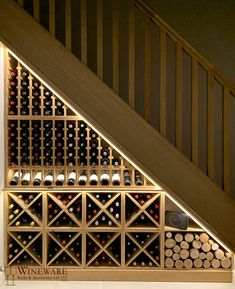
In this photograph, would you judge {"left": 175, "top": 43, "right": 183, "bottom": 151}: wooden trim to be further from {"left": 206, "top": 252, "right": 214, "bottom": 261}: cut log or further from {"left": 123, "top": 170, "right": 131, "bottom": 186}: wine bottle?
{"left": 206, "top": 252, "right": 214, "bottom": 261}: cut log

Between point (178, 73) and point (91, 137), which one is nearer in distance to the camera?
point (178, 73)

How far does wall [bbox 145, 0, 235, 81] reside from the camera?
13.9ft

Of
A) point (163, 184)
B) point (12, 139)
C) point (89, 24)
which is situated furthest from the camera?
point (89, 24)

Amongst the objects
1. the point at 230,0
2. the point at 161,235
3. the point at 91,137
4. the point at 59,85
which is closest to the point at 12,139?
the point at 91,137

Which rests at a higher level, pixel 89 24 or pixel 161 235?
pixel 89 24

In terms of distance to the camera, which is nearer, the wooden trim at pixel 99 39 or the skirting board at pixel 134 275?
the wooden trim at pixel 99 39

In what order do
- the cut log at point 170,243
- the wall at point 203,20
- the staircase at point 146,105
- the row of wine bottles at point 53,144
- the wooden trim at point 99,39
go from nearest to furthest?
1. the staircase at point 146,105
2. the wooden trim at point 99,39
3. the row of wine bottles at point 53,144
4. the cut log at point 170,243
5. the wall at point 203,20

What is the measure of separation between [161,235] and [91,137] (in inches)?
44.8

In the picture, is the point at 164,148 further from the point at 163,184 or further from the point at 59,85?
the point at 59,85

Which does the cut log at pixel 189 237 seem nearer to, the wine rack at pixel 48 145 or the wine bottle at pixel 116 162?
the wine rack at pixel 48 145

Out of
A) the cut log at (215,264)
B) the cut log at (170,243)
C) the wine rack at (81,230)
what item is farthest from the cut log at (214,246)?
the wine rack at (81,230)

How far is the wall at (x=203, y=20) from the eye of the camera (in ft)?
13.9

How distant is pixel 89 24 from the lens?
419 centimetres

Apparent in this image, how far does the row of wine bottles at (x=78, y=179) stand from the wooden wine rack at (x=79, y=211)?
0.02m
